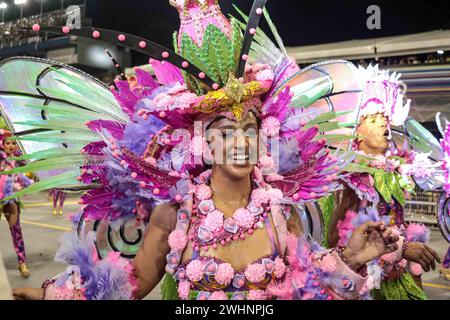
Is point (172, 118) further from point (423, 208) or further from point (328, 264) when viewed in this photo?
point (423, 208)

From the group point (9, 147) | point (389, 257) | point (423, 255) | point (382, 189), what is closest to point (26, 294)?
point (423, 255)

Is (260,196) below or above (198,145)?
below

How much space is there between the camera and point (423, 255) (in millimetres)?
2279

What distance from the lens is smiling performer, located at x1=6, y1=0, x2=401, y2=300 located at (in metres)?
1.71

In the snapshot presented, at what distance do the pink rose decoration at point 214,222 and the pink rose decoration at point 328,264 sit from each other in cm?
41

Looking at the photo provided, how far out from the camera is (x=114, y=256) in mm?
1788

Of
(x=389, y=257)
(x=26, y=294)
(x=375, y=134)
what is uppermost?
(x=375, y=134)

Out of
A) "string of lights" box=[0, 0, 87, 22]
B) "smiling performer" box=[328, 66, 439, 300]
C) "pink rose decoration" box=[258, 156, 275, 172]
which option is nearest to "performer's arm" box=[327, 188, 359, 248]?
"smiling performer" box=[328, 66, 439, 300]

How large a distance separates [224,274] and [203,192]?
34cm

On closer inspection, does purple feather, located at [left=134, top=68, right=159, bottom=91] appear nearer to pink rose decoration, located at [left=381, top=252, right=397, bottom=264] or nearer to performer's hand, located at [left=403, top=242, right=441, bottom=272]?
performer's hand, located at [left=403, top=242, right=441, bottom=272]

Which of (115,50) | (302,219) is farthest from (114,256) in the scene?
(115,50)

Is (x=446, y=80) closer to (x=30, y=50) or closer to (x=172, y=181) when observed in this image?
(x=172, y=181)

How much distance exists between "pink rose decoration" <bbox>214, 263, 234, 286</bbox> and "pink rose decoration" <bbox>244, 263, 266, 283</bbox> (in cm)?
6

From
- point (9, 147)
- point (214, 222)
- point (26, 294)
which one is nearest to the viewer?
point (26, 294)
